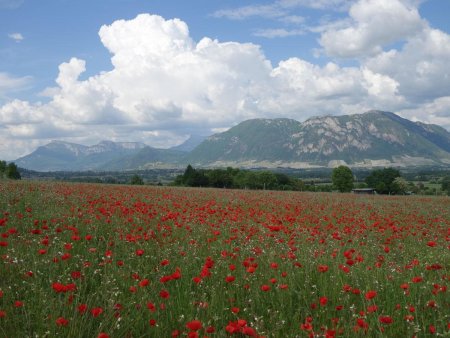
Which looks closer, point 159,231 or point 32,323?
point 32,323

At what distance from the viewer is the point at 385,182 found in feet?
301

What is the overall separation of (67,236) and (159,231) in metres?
2.14

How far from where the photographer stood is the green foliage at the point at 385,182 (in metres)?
88.5

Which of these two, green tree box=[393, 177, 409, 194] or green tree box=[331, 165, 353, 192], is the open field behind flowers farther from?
green tree box=[331, 165, 353, 192]

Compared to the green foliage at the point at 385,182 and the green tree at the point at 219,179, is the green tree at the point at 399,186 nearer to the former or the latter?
the green foliage at the point at 385,182

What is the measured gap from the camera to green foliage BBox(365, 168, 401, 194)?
8850 centimetres

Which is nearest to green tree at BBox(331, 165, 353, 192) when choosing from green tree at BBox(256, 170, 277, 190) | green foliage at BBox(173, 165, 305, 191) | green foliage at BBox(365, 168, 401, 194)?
green foliage at BBox(365, 168, 401, 194)

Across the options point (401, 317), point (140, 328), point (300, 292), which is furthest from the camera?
point (300, 292)

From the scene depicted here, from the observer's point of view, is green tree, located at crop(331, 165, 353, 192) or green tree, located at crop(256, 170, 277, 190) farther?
green tree, located at crop(331, 165, 353, 192)

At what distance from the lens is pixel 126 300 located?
4895 millimetres

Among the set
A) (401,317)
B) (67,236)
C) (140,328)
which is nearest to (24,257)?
(67,236)

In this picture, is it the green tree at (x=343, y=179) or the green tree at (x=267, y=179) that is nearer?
the green tree at (x=267, y=179)

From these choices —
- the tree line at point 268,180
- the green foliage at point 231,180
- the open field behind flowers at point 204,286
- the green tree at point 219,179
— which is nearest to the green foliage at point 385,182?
the tree line at point 268,180

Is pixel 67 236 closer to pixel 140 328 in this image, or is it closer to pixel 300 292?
pixel 140 328
